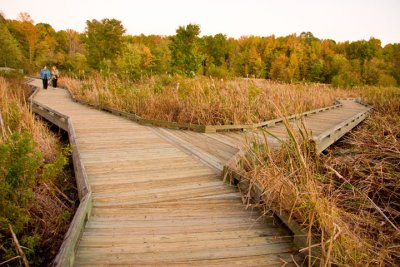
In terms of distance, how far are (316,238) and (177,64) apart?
2557cm

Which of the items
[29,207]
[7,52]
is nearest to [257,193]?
[29,207]

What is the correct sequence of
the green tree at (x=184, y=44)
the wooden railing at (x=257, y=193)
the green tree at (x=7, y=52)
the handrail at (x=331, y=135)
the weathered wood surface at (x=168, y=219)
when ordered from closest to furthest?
the weathered wood surface at (x=168, y=219) → the wooden railing at (x=257, y=193) → the handrail at (x=331, y=135) → the green tree at (x=184, y=44) → the green tree at (x=7, y=52)

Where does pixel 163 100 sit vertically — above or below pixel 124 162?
above

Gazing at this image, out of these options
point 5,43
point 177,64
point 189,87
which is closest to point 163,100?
point 189,87

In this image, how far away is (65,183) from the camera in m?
4.27

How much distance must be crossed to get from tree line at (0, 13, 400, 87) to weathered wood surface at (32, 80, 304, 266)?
1355 centimetres

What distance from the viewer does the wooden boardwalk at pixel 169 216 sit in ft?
7.17

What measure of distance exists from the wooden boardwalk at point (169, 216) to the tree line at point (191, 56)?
13209 millimetres

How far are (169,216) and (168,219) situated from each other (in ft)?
0.19

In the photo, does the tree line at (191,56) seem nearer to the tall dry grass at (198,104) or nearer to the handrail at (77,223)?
the tall dry grass at (198,104)

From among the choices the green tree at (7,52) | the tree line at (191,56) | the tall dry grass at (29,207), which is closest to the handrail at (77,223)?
the tall dry grass at (29,207)

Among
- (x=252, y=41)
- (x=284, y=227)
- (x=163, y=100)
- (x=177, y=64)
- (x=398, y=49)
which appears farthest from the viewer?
(x=252, y=41)

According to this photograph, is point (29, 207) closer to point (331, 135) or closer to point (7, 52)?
point (331, 135)

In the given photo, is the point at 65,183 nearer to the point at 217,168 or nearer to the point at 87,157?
the point at 87,157
